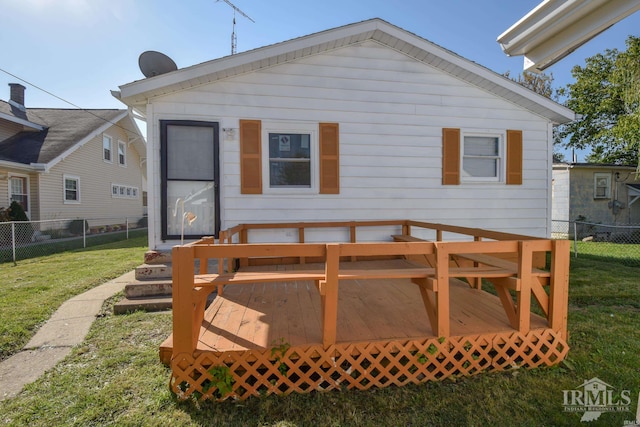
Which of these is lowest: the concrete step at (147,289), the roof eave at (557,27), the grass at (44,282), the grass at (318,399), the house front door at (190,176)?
the grass at (318,399)

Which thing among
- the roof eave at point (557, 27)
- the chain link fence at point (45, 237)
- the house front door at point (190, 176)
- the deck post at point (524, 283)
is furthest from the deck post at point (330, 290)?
the chain link fence at point (45, 237)

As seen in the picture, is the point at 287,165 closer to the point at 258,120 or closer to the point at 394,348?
the point at 258,120

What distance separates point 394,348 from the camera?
7.37 ft

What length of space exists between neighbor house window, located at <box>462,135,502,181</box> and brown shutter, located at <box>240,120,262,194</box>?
3.82 metres

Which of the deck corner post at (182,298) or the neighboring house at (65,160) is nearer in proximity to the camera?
the deck corner post at (182,298)

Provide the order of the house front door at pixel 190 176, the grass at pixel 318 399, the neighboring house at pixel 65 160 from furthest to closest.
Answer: the neighboring house at pixel 65 160 → the house front door at pixel 190 176 → the grass at pixel 318 399

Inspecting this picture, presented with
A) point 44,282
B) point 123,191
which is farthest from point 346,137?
point 123,191

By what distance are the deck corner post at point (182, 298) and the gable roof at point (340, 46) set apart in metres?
3.50

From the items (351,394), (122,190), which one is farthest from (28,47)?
(351,394)

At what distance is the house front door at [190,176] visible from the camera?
15.3 feet

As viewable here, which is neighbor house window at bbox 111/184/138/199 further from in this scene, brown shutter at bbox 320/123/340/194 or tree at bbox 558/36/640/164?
tree at bbox 558/36/640/164

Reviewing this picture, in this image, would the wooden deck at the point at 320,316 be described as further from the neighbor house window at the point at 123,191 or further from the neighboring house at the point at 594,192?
the neighbor house window at the point at 123,191

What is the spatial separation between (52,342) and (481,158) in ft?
22.5

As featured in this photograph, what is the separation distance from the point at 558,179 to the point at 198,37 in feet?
52.6
